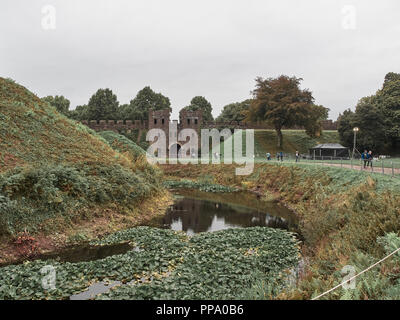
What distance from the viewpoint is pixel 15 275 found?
306 inches

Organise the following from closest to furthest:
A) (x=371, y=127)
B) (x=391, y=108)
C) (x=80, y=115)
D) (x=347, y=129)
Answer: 1. (x=371, y=127)
2. (x=391, y=108)
3. (x=347, y=129)
4. (x=80, y=115)

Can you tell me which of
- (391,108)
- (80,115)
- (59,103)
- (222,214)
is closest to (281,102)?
(391,108)

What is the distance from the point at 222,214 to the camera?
1873 cm

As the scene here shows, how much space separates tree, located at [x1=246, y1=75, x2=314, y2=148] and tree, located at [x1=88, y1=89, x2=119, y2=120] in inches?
1378

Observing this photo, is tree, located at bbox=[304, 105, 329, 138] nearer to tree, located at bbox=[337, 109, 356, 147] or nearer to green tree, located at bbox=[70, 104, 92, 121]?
tree, located at bbox=[337, 109, 356, 147]

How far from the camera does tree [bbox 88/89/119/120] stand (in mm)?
64500

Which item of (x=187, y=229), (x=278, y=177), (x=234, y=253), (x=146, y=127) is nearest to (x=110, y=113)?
(x=146, y=127)

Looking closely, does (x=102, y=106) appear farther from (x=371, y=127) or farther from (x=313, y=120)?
(x=371, y=127)

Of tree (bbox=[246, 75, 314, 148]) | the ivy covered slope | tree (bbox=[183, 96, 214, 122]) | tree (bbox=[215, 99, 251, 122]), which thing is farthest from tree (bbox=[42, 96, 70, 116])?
the ivy covered slope

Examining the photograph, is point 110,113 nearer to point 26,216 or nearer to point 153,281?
point 26,216

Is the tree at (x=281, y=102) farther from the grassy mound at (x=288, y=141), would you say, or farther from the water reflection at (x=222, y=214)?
the water reflection at (x=222, y=214)

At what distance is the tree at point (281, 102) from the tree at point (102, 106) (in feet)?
115

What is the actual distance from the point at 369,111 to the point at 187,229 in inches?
1378

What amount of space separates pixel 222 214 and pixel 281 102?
28199mm
